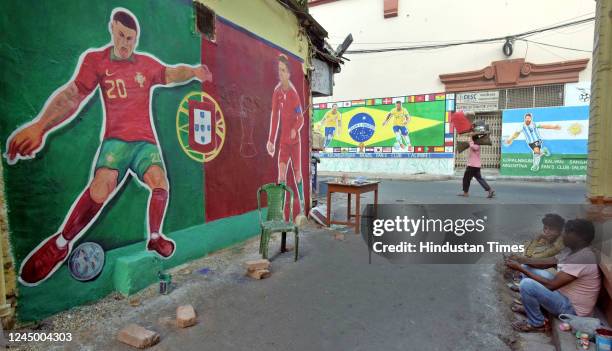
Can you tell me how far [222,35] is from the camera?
15.8 ft

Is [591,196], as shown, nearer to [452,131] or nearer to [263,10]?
[263,10]

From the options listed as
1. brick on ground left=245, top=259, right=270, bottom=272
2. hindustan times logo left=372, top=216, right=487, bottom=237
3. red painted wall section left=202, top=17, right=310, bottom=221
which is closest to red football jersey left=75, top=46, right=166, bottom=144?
red painted wall section left=202, top=17, right=310, bottom=221

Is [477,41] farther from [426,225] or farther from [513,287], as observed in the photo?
[513,287]

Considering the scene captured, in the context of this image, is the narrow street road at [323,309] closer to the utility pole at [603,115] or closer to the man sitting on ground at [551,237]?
the man sitting on ground at [551,237]

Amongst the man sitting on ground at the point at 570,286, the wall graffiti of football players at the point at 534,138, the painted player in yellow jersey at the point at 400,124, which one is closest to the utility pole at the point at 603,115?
the man sitting on ground at the point at 570,286

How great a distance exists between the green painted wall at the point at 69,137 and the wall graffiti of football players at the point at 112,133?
0.06 metres

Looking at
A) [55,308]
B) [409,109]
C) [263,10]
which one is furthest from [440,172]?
[55,308]

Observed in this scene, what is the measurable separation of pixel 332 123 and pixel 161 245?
15.1 metres

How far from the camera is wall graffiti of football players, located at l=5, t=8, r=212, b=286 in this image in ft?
9.39

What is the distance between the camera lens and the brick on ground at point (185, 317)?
293cm

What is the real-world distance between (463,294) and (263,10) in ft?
16.4

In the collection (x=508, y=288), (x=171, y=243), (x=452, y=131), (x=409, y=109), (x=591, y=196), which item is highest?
(x=409, y=109)

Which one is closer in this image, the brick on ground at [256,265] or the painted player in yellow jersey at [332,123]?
the brick on ground at [256,265]

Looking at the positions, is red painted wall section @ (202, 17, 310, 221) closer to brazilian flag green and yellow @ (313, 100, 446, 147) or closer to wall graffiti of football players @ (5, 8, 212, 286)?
wall graffiti of football players @ (5, 8, 212, 286)
